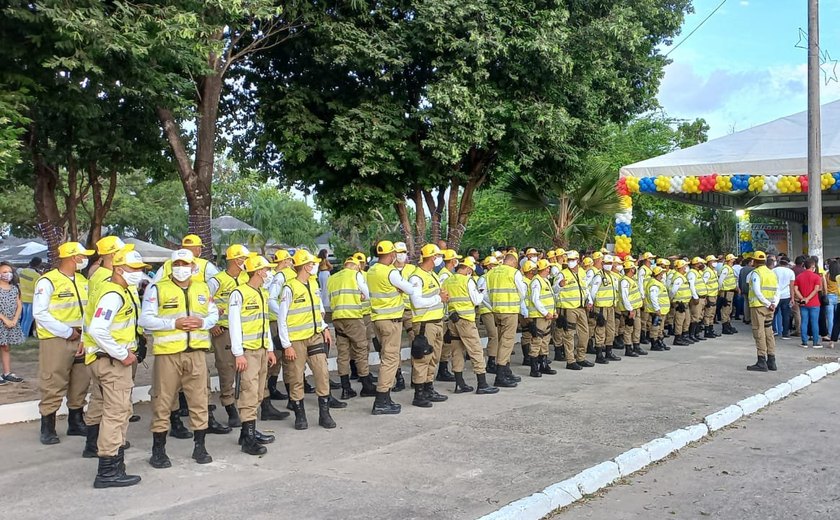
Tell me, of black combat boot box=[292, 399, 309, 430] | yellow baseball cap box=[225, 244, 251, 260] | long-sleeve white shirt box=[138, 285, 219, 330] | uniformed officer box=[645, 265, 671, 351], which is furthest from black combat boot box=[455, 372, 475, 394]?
uniformed officer box=[645, 265, 671, 351]

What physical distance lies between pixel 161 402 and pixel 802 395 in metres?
8.04

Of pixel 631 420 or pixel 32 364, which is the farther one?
pixel 32 364

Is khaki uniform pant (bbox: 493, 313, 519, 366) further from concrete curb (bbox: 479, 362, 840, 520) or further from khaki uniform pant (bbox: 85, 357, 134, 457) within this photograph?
khaki uniform pant (bbox: 85, 357, 134, 457)

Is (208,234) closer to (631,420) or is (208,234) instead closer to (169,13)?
(169,13)

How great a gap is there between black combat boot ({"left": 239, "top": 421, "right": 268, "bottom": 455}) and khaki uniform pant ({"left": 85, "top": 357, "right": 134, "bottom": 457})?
1152 mm

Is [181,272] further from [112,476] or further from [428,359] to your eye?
[428,359]

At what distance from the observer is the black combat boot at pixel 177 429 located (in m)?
7.47

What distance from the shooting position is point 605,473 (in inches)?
231

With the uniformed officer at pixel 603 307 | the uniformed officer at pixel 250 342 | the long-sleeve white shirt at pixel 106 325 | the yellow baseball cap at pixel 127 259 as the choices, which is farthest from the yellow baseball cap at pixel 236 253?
the uniformed officer at pixel 603 307

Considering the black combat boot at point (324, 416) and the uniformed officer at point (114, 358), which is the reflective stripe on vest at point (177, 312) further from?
the black combat boot at point (324, 416)

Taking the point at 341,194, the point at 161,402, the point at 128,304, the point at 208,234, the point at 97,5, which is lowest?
the point at 161,402

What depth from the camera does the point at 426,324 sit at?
910 centimetres

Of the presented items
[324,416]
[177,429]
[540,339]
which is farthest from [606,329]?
[177,429]

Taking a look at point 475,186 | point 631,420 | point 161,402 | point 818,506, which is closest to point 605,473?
point 818,506
